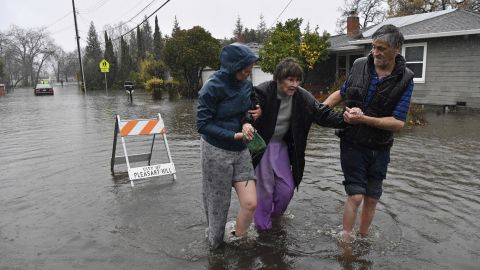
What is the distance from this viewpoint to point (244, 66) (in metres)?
3.44

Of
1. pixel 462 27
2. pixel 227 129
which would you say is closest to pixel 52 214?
pixel 227 129

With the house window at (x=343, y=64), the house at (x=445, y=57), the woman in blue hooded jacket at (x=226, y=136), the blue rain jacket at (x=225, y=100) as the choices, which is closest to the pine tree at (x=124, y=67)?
the house window at (x=343, y=64)

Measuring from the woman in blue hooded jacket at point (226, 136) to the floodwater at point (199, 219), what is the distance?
0.47 m

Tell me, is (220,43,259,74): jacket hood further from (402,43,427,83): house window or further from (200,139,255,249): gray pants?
(402,43,427,83): house window

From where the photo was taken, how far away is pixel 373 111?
11.8 ft

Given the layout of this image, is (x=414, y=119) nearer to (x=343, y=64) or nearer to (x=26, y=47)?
(x=343, y=64)

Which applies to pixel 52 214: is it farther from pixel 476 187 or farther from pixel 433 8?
pixel 433 8

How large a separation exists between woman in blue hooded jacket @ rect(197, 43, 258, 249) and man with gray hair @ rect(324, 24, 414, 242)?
91 cm

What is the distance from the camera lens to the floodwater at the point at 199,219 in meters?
3.85

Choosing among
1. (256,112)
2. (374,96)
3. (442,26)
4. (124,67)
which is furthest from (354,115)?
(124,67)

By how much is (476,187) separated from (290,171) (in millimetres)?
3266

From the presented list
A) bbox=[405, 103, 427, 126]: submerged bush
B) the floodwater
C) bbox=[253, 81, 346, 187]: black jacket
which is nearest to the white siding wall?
bbox=[405, 103, 427, 126]: submerged bush

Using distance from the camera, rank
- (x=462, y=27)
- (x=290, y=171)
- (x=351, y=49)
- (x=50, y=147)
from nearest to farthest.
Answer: (x=290, y=171)
(x=50, y=147)
(x=462, y=27)
(x=351, y=49)

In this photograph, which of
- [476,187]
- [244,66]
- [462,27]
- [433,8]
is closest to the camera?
[244,66]
